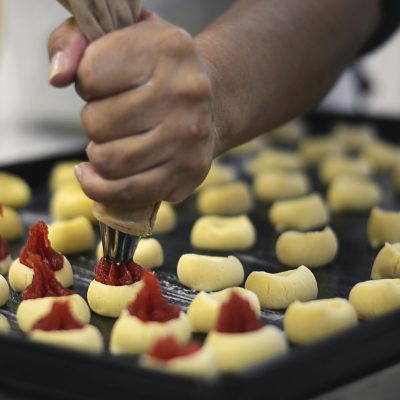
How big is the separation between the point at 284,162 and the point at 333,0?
1.90 ft

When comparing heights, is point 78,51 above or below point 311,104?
above

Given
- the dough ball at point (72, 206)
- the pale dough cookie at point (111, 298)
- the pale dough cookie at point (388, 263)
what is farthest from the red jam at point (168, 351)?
the dough ball at point (72, 206)

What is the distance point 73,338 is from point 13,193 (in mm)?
952

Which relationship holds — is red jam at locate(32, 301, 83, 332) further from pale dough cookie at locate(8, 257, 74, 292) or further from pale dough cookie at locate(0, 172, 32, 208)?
pale dough cookie at locate(0, 172, 32, 208)

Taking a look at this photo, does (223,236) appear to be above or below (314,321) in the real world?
below

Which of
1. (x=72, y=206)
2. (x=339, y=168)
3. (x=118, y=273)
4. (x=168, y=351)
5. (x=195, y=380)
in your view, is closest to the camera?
(x=195, y=380)

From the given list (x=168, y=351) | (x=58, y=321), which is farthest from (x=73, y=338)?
(x=168, y=351)

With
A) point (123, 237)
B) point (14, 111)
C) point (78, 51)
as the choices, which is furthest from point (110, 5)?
point (14, 111)

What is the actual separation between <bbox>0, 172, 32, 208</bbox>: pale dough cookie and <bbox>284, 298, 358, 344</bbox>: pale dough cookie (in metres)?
0.94

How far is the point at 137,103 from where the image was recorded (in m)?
1.13

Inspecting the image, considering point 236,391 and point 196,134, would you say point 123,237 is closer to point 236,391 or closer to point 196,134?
point 196,134

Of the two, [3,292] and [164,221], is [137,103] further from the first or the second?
[164,221]

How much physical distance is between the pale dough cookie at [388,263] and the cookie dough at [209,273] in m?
0.23

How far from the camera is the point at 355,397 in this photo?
1095 mm
